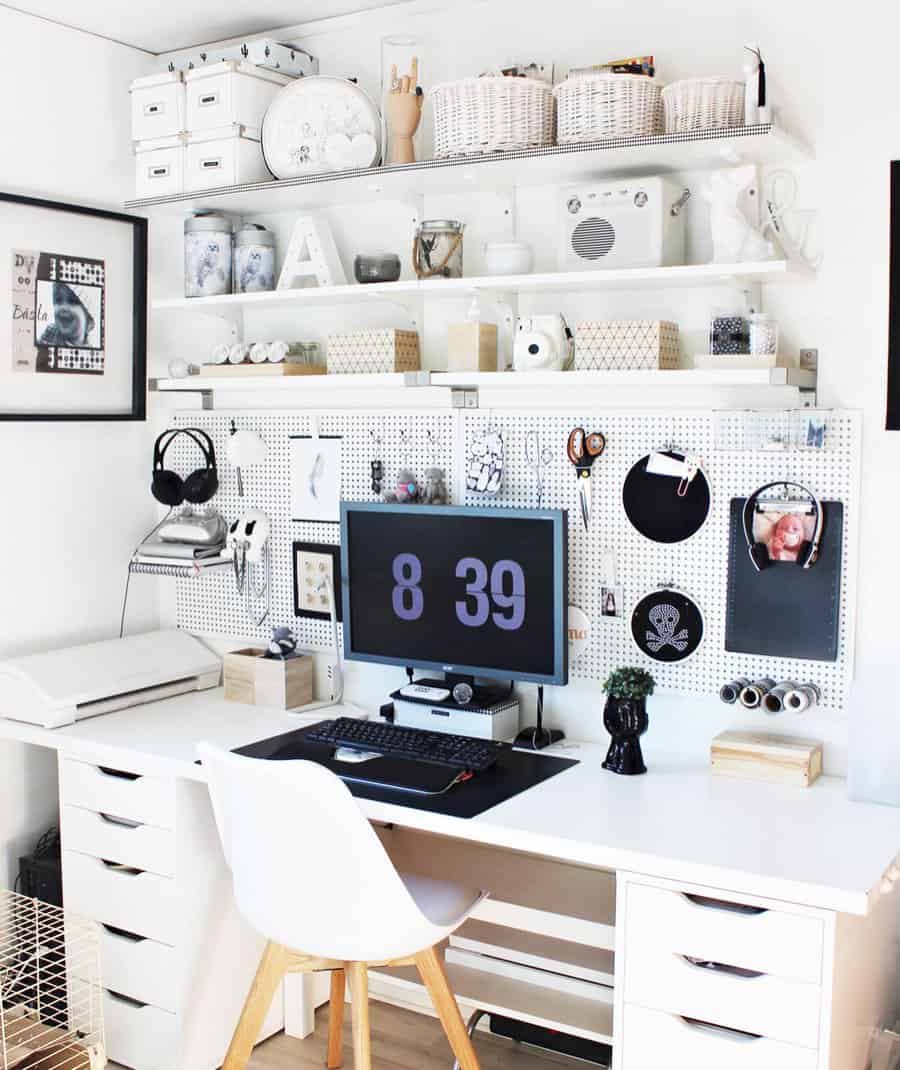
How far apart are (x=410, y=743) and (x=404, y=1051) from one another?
0.81 meters

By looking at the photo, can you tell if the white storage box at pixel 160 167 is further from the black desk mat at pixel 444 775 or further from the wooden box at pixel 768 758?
the wooden box at pixel 768 758

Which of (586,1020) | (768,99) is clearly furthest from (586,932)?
(768,99)

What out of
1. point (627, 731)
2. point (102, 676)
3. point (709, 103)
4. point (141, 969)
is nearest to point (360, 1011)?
point (141, 969)

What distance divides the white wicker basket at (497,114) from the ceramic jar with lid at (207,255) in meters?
0.77

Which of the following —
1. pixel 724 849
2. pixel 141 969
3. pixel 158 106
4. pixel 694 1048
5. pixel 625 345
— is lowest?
pixel 141 969

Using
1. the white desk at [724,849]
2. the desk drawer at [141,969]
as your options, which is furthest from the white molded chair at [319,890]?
the desk drawer at [141,969]

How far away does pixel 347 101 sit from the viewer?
2895mm

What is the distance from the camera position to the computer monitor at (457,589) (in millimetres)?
2748

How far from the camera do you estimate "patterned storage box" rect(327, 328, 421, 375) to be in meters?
2.90

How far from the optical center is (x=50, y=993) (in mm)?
2932

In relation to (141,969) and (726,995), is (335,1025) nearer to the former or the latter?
(141,969)

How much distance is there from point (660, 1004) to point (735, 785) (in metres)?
0.52

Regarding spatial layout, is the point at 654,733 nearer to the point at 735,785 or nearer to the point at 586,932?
the point at 735,785

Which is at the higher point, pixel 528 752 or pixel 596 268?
pixel 596 268
